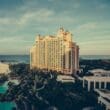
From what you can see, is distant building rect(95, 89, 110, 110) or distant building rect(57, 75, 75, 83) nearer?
distant building rect(95, 89, 110, 110)

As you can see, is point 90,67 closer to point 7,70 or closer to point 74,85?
point 74,85

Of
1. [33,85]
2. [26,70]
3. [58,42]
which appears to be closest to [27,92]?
[33,85]

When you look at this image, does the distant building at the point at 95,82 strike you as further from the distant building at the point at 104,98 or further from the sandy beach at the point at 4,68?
the sandy beach at the point at 4,68

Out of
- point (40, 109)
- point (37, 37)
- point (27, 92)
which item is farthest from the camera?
point (37, 37)

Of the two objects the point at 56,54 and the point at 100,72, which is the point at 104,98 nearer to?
the point at 100,72

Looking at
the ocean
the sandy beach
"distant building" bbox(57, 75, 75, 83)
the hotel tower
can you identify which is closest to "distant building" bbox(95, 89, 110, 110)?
"distant building" bbox(57, 75, 75, 83)

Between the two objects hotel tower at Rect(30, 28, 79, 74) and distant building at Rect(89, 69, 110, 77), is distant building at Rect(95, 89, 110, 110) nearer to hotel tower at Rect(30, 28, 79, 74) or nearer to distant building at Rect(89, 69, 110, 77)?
distant building at Rect(89, 69, 110, 77)
